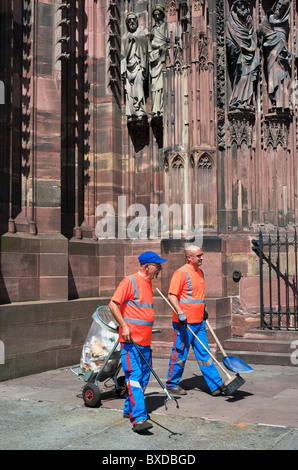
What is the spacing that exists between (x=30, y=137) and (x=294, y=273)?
5319 millimetres

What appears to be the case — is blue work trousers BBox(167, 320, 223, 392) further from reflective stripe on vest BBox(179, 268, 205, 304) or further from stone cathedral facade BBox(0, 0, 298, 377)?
stone cathedral facade BBox(0, 0, 298, 377)

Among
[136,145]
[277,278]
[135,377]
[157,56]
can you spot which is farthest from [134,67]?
[135,377]

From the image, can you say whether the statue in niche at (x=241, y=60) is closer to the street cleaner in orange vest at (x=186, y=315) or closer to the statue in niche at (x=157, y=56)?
the statue in niche at (x=157, y=56)

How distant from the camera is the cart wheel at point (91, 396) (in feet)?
20.5

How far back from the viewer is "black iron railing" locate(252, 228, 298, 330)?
10148 millimetres

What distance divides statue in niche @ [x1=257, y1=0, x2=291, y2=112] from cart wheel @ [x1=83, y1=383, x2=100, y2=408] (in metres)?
6.98

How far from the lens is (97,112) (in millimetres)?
11211

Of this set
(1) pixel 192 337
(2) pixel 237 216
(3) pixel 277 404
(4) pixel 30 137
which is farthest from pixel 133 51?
(3) pixel 277 404

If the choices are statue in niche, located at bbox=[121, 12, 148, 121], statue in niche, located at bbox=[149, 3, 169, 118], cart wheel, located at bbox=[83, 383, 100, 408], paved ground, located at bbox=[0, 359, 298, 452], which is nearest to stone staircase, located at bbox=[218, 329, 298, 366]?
paved ground, located at bbox=[0, 359, 298, 452]

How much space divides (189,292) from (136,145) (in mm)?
5083

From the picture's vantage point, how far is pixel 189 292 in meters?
7.17

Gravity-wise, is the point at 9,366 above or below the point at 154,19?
below
